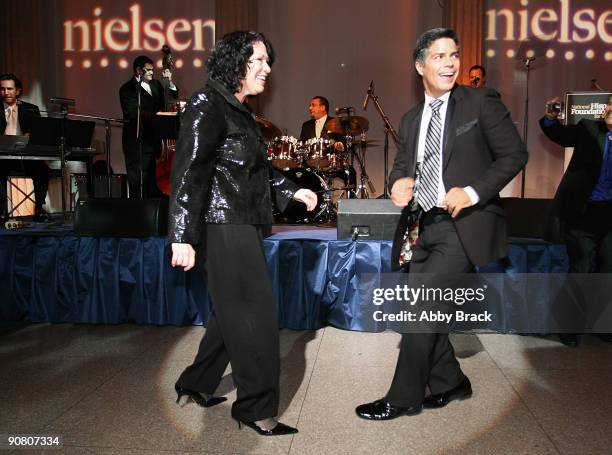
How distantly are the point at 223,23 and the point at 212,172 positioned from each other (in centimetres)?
686

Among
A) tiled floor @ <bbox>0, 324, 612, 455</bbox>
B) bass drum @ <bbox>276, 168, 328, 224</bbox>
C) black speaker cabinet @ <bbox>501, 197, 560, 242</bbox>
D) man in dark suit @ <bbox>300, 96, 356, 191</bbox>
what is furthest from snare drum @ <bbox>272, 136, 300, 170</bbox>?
tiled floor @ <bbox>0, 324, 612, 455</bbox>

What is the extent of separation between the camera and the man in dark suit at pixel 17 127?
583 centimetres

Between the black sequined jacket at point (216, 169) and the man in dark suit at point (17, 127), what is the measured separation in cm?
422

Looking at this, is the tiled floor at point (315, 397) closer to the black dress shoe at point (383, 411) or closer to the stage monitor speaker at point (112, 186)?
the black dress shoe at point (383, 411)

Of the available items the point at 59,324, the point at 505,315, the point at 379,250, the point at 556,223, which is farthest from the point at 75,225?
the point at 556,223

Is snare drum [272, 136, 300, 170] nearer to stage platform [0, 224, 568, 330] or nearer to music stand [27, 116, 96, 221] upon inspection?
music stand [27, 116, 96, 221]

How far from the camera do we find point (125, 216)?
12.9 ft

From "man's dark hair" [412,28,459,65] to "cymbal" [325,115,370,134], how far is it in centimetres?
412

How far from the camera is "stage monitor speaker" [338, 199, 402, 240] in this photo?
12.3 ft

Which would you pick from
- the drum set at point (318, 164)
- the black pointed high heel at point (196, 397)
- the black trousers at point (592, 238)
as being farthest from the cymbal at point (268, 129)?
the black pointed high heel at point (196, 397)

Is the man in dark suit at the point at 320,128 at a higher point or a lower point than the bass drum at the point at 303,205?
higher

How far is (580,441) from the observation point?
7.02 feet

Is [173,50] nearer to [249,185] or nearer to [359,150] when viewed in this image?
[359,150]

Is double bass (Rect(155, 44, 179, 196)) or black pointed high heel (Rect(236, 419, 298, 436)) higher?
double bass (Rect(155, 44, 179, 196))
